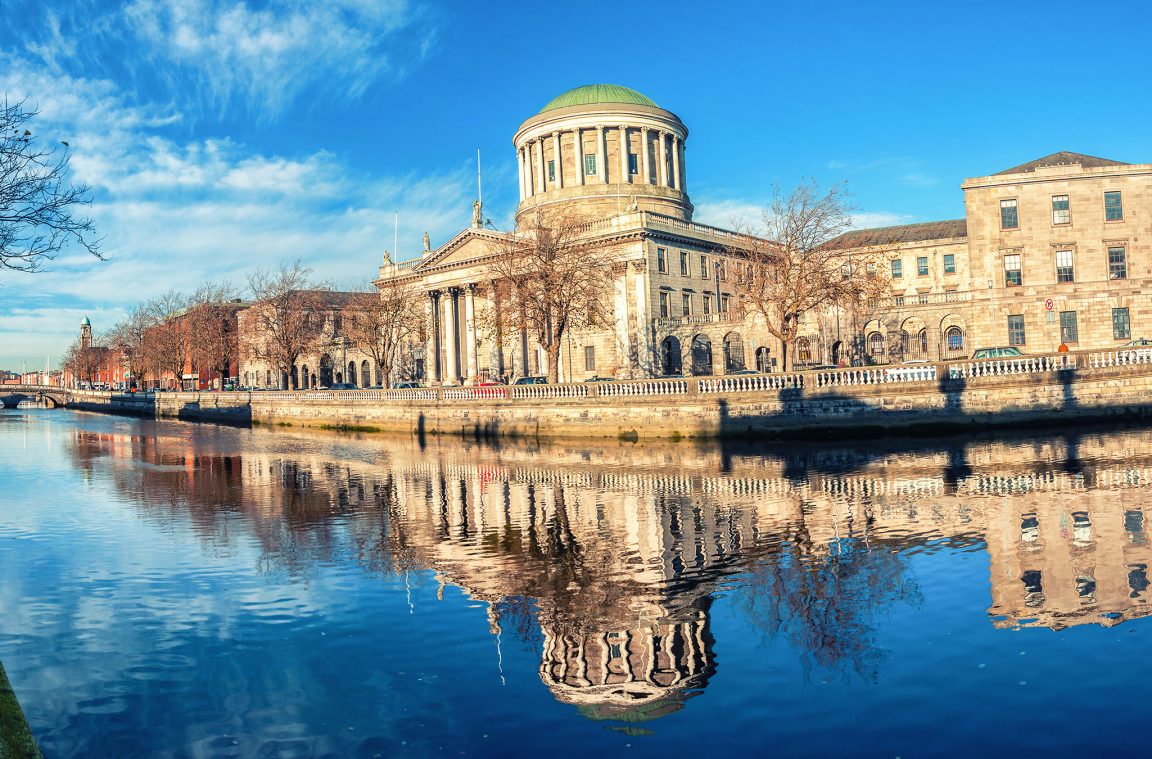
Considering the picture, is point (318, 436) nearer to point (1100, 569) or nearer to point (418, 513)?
point (418, 513)

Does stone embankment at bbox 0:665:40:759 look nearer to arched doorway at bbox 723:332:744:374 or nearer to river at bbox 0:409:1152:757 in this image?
river at bbox 0:409:1152:757

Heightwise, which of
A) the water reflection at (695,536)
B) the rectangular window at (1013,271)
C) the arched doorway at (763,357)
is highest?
the rectangular window at (1013,271)

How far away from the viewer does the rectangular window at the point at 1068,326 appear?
183ft

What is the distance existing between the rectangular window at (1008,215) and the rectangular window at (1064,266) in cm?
314

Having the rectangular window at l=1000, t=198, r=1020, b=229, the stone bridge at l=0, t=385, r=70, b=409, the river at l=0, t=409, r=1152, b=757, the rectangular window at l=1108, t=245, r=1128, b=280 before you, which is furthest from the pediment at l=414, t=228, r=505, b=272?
the stone bridge at l=0, t=385, r=70, b=409

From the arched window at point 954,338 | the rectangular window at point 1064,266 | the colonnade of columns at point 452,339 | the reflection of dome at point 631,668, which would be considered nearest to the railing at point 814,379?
the rectangular window at point 1064,266

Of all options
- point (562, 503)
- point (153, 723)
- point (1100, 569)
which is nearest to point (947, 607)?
point (1100, 569)

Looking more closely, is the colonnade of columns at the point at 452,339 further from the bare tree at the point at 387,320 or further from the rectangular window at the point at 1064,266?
the rectangular window at the point at 1064,266

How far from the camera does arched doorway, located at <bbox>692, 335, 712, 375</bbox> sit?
233 ft

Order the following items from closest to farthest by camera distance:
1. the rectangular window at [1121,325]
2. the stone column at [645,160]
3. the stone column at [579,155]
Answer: the rectangular window at [1121,325]
the stone column at [579,155]
the stone column at [645,160]

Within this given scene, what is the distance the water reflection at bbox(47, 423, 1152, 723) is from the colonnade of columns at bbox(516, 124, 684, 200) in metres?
60.2

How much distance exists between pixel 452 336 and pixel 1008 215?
5161 cm

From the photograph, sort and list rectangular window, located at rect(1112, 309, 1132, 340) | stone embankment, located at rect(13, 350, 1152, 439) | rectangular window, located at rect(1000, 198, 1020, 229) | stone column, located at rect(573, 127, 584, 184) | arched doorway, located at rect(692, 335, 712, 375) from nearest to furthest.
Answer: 1. stone embankment, located at rect(13, 350, 1152, 439)
2. rectangular window, located at rect(1112, 309, 1132, 340)
3. rectangular window, located at rect(1000, 198, 1020, 229)
4. arched doorway, located at rect(692, 335, 712, 375)
5. stone column, located at rect(573, 127, 584, 184)

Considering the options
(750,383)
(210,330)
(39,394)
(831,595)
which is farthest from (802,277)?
(39,394)
